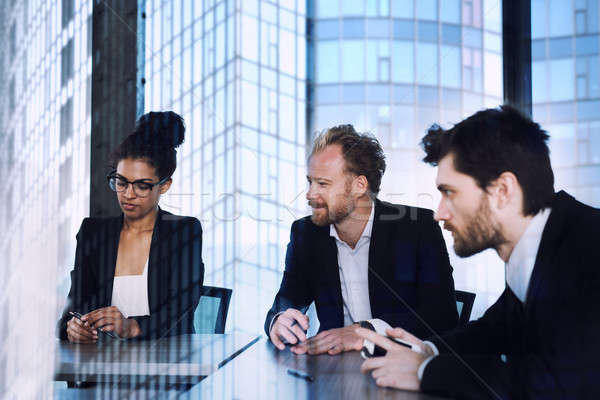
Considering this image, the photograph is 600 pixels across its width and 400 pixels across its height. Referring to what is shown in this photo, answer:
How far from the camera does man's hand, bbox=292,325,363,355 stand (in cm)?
136

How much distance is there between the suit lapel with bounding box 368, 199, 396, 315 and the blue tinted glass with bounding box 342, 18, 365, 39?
1.94ft

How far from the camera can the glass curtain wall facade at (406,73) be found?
1772 mm

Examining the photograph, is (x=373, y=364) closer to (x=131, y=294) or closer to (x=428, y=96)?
(x=428, y=96)

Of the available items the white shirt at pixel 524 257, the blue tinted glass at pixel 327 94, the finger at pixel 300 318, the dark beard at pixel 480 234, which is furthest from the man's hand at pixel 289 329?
the blue tinted glass at pixel 327 94

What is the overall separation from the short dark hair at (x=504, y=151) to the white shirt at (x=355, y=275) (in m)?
0.39

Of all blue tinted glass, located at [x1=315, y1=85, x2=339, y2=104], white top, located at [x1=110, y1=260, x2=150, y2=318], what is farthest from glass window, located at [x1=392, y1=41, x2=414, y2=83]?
white top, located at [x1=110, y1=260, x2=150, y2=318]

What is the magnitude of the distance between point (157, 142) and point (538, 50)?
1430 mm

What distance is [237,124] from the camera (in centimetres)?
204

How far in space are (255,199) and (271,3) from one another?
72cm

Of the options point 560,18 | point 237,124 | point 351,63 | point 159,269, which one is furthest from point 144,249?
point 560,18

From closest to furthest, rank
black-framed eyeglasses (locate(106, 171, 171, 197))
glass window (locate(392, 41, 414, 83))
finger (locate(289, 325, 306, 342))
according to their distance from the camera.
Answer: finger (locate(289, 325, 306, 342)) → glass window (locate(392, 41, 414, 83)) → black-framed eyeglasses (locate(106, 171, 171, 197))

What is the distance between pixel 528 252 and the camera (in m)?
1.43

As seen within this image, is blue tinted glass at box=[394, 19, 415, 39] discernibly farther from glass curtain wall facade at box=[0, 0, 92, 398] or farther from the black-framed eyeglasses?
glass curtain wall facade at box=[0, 0, 92, 398]

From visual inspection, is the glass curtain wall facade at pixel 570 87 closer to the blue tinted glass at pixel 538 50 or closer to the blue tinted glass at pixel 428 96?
the blue tinted glass at pixel 538 50
